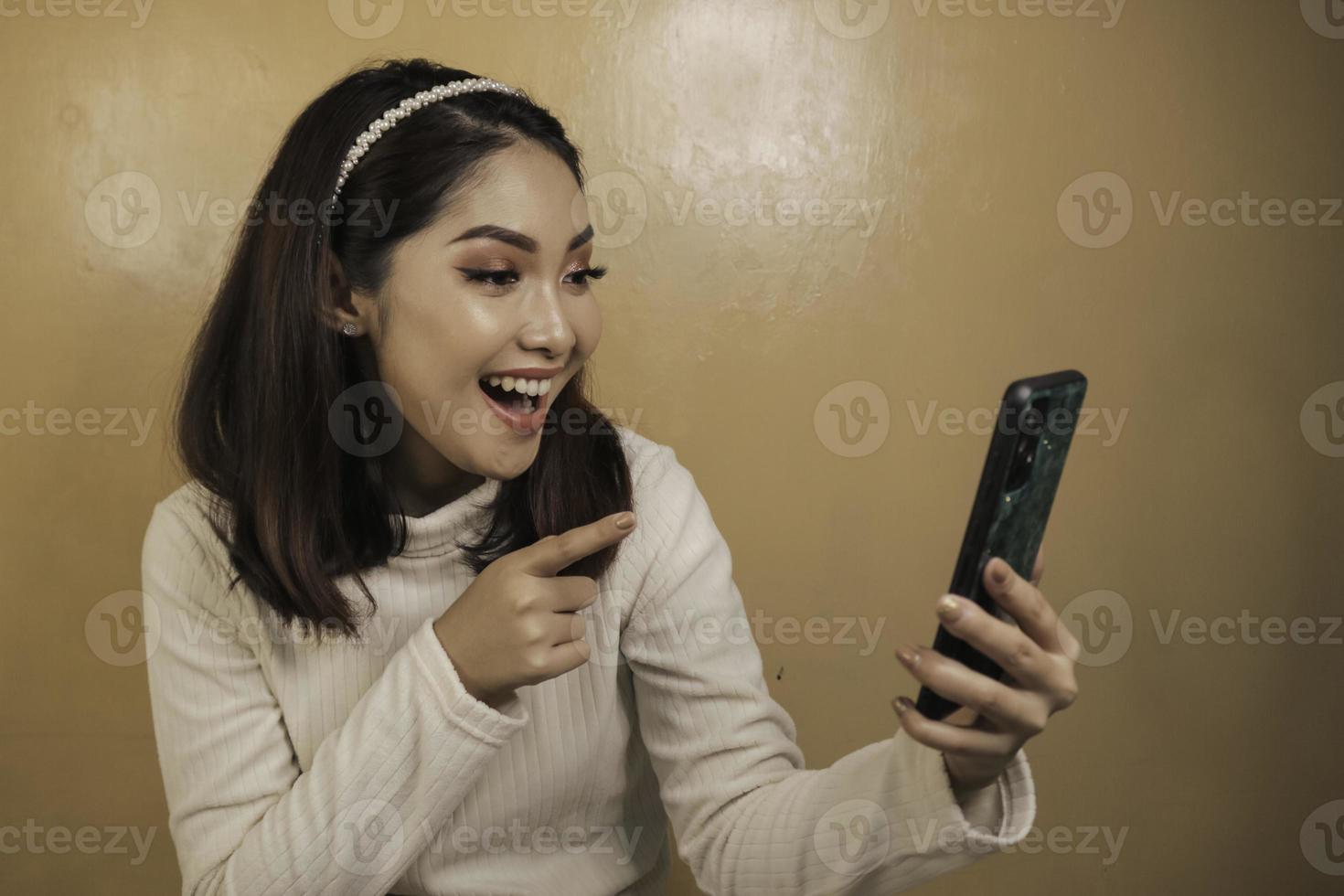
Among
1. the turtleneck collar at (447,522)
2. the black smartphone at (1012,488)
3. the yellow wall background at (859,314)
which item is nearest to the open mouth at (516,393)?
the turtleneck collar at (447,522)

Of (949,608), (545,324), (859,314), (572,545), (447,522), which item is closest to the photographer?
(949,608)

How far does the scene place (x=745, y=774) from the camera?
112 centimetres

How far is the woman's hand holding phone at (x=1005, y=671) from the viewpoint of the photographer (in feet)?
2.40

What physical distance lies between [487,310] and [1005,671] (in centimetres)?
57

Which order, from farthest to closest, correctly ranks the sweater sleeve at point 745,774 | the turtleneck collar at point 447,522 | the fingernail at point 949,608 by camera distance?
the turtleneck collar at point 447,522
the sweater sleeve at point 745,774
the fingernail at point 949,608

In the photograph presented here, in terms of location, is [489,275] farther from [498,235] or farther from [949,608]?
[949,608]

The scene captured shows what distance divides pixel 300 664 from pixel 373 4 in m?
1.04

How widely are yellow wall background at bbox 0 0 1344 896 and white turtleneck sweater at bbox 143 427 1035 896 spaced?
0.58 m

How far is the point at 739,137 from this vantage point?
1780 millimetres

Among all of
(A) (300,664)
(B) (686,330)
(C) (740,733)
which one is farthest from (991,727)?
(B) (686,330)

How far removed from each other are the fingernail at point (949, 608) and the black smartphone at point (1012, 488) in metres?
0.04

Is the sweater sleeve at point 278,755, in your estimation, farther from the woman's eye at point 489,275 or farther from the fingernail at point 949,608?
the fingernail at point 949,608

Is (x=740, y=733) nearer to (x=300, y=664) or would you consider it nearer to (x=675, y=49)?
(x=300, y=664)

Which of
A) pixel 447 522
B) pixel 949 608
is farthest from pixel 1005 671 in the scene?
pixel 447 522
